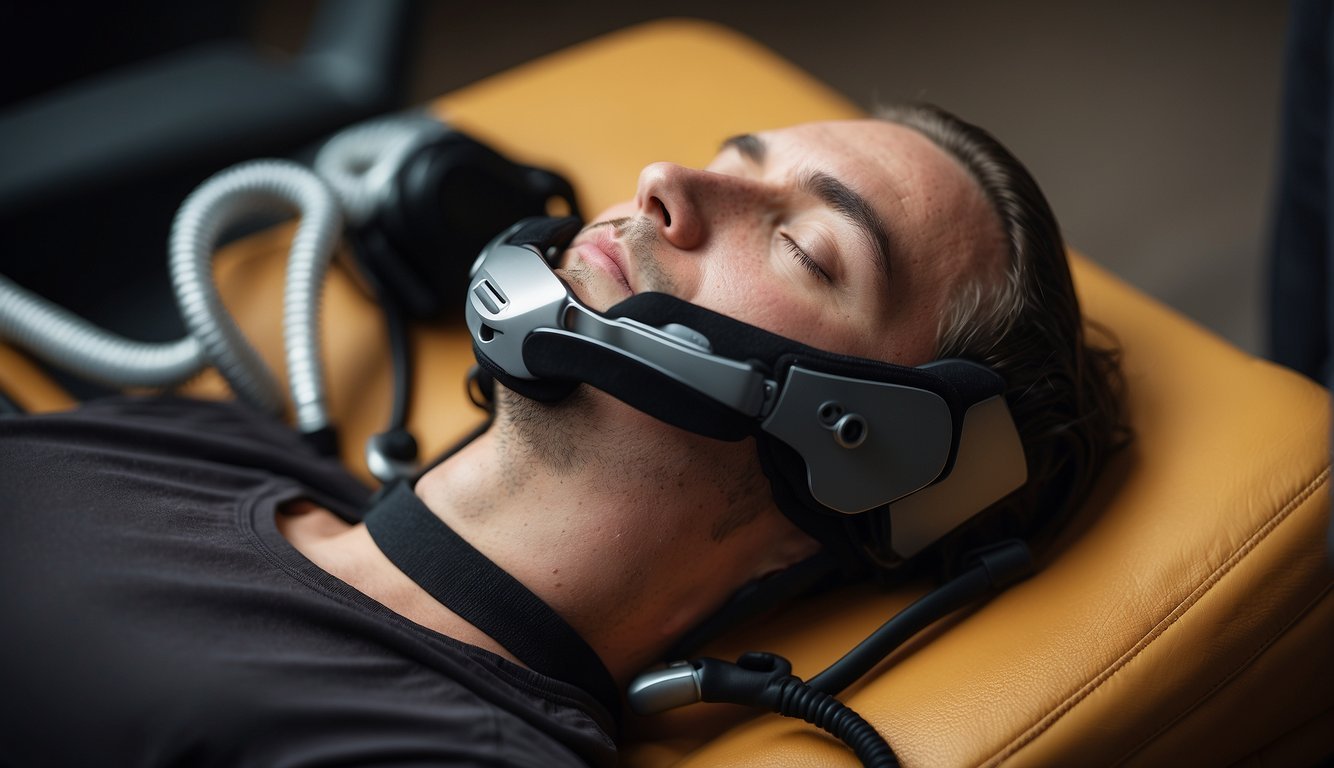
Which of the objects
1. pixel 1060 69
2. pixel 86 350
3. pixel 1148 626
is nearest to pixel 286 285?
pixel 86 350

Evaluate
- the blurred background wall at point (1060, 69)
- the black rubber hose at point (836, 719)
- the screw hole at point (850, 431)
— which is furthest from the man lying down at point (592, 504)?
the blurred background wall at point (1060, 69)

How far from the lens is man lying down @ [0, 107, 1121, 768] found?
37.3 inches

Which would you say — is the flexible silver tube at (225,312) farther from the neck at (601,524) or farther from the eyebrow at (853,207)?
the eyebrow at (853,207)

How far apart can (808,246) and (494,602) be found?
18.8 inches

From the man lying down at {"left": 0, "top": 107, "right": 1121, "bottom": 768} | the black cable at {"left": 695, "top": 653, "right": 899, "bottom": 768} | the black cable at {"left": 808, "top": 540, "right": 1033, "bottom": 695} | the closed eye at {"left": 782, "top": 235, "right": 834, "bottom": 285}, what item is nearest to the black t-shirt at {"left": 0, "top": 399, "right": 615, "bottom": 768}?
the man lying down at {"left": 0, "top": 107, "right": 1121, "bottom": 768}

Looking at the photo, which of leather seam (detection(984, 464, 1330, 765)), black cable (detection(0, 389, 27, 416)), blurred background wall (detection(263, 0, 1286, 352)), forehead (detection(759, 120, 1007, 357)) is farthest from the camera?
blurred background wall (detection(263, 0, 1286, 352))

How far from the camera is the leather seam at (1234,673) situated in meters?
1.05

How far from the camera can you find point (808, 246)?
109 centimetres

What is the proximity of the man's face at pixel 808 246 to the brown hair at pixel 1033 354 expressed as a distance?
35mm

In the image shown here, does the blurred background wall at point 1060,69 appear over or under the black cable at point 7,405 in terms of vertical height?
over

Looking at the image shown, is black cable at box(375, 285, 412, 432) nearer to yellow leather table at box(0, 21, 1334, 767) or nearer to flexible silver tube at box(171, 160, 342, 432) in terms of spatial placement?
flexible silver tube at box(171, 160, 342, 432)

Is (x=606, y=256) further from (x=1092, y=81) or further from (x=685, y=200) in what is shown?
(x=1092, y=81)

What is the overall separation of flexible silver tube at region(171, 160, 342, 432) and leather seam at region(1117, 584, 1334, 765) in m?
1.05

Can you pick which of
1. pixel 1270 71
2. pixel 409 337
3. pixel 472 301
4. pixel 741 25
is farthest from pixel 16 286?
pixel 1270 71
